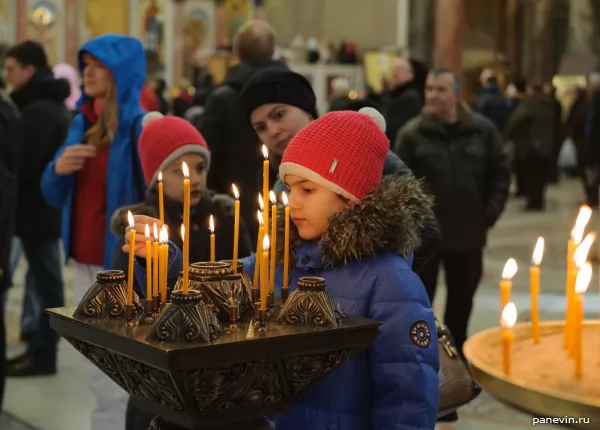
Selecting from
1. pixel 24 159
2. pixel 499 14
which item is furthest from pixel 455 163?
pixel 499 14

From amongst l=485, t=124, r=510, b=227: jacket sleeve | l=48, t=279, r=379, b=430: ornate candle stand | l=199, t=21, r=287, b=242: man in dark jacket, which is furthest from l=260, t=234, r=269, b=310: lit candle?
l=485, t=124, r=510, b=227: jacket sleeve

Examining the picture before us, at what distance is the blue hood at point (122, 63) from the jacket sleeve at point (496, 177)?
2.39 m

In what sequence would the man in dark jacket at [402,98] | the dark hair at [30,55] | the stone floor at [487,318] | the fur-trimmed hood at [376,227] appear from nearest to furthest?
1. the fur-trimmed hood at [376,227]
2. the stone floor at [487,318]
3. the dark hair at [30,55]
4. the man in dark jacket at [402,98]

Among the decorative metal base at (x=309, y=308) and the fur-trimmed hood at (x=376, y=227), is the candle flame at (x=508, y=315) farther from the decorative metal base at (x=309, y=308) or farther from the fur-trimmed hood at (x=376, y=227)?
the fur-trimmed hood at (x=376, y=227)

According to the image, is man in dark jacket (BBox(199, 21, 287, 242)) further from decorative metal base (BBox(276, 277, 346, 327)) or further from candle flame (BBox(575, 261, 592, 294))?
candle flame (BBox(575, 261, 592, 294))

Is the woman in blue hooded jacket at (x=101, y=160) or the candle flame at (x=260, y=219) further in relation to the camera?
the woman in blue hooded jacket at (x=101, y=160)

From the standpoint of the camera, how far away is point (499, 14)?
89.9 feet

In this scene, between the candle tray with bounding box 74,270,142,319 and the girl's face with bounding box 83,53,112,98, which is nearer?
the candle tray with bounding box 74,270,142,319

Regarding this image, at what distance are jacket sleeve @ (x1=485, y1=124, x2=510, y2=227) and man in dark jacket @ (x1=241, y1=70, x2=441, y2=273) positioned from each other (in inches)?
90.0

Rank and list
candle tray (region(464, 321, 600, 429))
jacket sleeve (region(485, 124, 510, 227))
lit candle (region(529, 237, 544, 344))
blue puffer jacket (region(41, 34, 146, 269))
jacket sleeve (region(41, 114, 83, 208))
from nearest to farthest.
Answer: candle tray (region(464, 321, 600, 429)), lit candle (region(529, 237, 544, 344)), blue puffer jacket (region(41, 34, 146, 269)), jacket sleeve (region(41, 114, 83, 208)), jacket sleeve (region(485, 124, 510, 227))

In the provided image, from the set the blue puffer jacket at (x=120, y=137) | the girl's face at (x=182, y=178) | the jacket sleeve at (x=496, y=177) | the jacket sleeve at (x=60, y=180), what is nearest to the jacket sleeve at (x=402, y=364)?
the girl's face at (x=182, y=178)

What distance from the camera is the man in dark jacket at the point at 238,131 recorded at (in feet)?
17.4

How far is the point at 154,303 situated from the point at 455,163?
3.78 metres

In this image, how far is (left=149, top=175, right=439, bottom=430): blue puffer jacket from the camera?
2.34 meters
